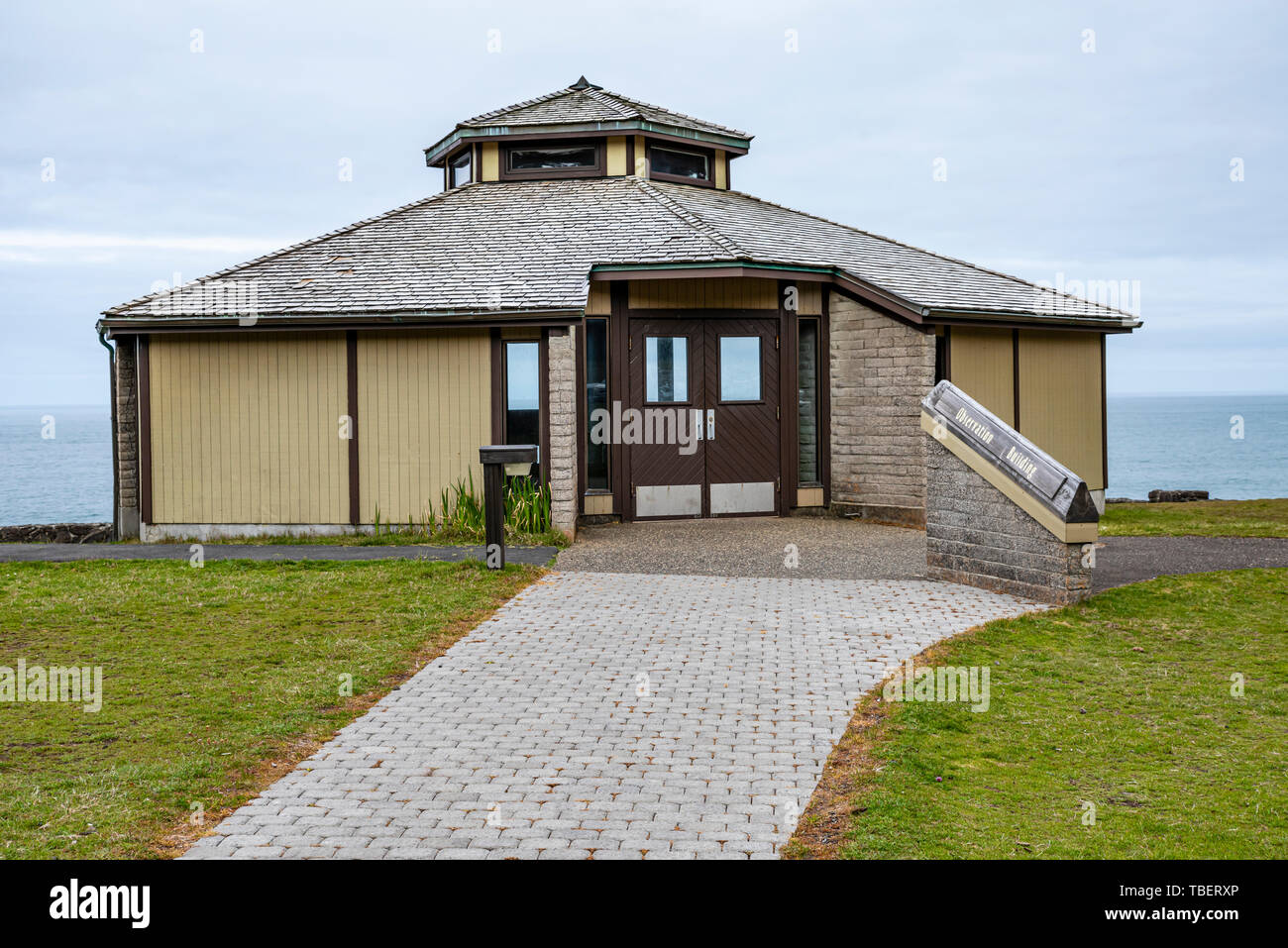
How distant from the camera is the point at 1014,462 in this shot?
410 inches

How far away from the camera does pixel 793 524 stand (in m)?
16.2

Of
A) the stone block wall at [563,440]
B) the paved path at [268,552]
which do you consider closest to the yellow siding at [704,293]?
the stone block wall at [563,440]

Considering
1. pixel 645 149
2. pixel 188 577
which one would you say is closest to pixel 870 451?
pixel 645 149

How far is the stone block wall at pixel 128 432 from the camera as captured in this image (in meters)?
15.7

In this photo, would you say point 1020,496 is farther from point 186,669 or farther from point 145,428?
point 145,428

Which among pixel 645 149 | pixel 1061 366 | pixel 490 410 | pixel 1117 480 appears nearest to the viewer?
pixel 490 410

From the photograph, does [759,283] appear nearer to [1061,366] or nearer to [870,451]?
[870,451]

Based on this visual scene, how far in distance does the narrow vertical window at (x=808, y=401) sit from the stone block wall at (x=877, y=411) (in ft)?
0.92

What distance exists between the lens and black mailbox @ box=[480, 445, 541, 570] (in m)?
12.0

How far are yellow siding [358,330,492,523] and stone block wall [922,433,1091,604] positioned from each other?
20.5ft

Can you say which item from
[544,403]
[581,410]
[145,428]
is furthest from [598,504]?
[145,428]

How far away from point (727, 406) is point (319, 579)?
279 inches

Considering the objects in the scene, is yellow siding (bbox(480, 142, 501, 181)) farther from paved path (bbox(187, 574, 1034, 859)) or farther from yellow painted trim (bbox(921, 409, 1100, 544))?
paved path (bbox(187, 574, 1034, 859))

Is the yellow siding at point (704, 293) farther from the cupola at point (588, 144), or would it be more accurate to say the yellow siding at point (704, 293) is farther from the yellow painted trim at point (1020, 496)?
the yellow painted trim at point (1020, 496)
